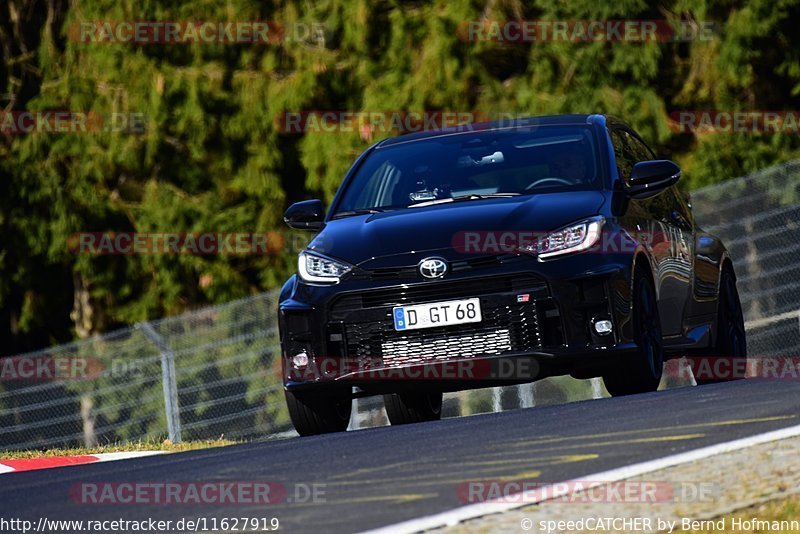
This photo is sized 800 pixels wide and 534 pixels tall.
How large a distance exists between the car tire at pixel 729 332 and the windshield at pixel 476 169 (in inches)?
69.2

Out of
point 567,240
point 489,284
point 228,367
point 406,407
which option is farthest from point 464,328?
point 228,367

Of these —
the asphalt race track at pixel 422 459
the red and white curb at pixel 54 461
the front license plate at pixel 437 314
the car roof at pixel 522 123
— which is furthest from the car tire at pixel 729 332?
the red and white curb at pixel 54 461

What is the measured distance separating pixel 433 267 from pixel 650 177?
1.50 metres

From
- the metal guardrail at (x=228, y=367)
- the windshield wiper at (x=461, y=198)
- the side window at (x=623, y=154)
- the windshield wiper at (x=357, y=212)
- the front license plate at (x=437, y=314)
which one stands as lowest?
the metal guardrail at (x=228, y=367)

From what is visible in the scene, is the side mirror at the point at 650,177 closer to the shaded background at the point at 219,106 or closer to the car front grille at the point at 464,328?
the car front grille at the point at 464,328

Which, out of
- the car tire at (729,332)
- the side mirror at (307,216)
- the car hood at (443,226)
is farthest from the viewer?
the car tire at (729,332)

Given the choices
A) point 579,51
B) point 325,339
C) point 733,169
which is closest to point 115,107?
point 579,51

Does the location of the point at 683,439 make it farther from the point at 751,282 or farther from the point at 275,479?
the point at 751,282

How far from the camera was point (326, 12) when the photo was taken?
27453 mm

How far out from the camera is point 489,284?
9.00m

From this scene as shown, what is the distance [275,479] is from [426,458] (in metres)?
0.60

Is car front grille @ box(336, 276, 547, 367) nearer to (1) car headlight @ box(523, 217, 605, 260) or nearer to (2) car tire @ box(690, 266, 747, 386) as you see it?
(1) car headlight @ box(523, 217, 605, 260)

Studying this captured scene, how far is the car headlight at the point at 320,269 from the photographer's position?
9.28m

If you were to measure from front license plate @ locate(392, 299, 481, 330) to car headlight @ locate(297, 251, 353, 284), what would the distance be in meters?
0.41
